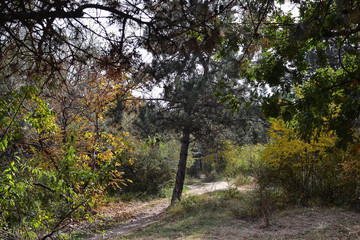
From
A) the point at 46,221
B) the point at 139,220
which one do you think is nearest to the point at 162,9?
the point at 46,221

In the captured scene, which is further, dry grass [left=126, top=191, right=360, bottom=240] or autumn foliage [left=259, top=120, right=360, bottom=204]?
autumn foliage [left=259, top=120, right=360, bottom=204]

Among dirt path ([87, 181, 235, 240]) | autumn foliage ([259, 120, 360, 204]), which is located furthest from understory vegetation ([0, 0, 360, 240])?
dirt path ([87, 181, 235, 240])

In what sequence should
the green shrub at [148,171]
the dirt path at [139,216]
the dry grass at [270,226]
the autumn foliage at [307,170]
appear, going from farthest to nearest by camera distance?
the green shrub at [148,171] → the dirt path at [139,216] → the autumn foliage at [307,170] → the dry grass at [270,226]

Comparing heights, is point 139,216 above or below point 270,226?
below

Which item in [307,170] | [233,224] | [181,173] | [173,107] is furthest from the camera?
[181,173]

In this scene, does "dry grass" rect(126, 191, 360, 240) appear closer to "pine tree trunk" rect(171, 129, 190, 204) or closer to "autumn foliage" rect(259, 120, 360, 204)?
"autumn foliage" rect(259, 120, 360, 204)

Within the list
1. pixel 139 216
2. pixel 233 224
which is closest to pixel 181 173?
pixel 139 216

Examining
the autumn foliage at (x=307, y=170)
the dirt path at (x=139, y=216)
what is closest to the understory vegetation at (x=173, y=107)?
the autumn foliage at (x=307, y=170)

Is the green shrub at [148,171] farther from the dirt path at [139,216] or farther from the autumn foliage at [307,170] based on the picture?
the autumn foliage at [307,170]

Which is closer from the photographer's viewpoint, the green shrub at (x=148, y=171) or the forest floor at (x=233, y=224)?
the forest floor at (x=233, y=224)

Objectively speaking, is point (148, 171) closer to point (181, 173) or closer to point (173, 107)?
point (181, 173)

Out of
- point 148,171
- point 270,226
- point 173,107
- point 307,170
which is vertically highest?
point 173,107

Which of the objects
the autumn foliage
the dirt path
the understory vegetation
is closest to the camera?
the understory vegetation

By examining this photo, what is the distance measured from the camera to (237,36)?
3.24 metres
